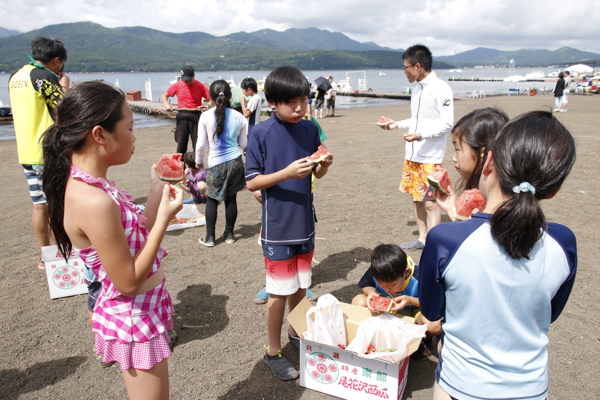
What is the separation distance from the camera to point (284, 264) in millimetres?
2701

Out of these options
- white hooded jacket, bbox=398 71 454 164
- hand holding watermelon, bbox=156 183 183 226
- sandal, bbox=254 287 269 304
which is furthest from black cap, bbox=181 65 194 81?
hand holding watermelon, bbox=156 183 183 226

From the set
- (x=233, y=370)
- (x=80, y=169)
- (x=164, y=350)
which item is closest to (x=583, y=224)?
(x=233, y=370)

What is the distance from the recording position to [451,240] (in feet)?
4.63

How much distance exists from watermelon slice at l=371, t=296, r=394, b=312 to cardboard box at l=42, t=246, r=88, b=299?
122 inches

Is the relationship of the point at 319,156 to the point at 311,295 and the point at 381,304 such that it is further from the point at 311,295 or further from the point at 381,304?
the point at 311,295

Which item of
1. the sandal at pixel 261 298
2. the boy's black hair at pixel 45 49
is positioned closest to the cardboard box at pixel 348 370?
the sandal at pixel 261 298

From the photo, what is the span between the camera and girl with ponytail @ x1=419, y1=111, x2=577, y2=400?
1.28 metres

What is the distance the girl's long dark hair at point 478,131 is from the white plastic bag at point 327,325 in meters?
1.24

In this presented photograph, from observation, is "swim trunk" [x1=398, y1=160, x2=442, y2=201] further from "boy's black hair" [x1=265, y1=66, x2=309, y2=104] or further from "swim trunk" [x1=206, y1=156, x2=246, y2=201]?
"boy's black hair" [x1=265, y1=66, x2=309, y2=104]

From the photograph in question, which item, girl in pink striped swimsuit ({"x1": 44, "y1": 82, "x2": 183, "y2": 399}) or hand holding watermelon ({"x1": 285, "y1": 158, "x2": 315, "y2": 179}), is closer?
girl in pink striped swimsuit ({"x1": 44, "y1": 82, "x2": 183, "y2": 399})

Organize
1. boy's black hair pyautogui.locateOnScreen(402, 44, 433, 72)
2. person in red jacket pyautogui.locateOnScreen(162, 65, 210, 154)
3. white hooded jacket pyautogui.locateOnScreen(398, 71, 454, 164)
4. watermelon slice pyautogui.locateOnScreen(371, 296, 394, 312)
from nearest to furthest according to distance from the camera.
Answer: watermelon slice pyautogui.locateOnScreen(371, 296, 394, 312)
white hooded jacket pyautogui.locateOnScreen(398, 71, 454, 164)
boy's black hair pyautogui.locateOnScreen(402, 44, 433, 72)
person in red jacket pyautogui.locateOnScreen(162, 65, 210, 154)

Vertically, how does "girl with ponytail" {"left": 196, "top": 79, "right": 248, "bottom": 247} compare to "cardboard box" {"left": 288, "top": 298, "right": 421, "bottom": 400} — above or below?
above

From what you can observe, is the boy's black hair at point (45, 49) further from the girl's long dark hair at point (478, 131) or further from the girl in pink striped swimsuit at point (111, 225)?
the girl's long dark hair at point (478, 131)

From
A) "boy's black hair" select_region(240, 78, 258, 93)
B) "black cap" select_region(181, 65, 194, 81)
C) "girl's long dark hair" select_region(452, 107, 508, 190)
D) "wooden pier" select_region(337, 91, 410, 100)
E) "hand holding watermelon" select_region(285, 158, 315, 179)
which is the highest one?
"wooden pier" select_region(337, 91, 410, 100)
